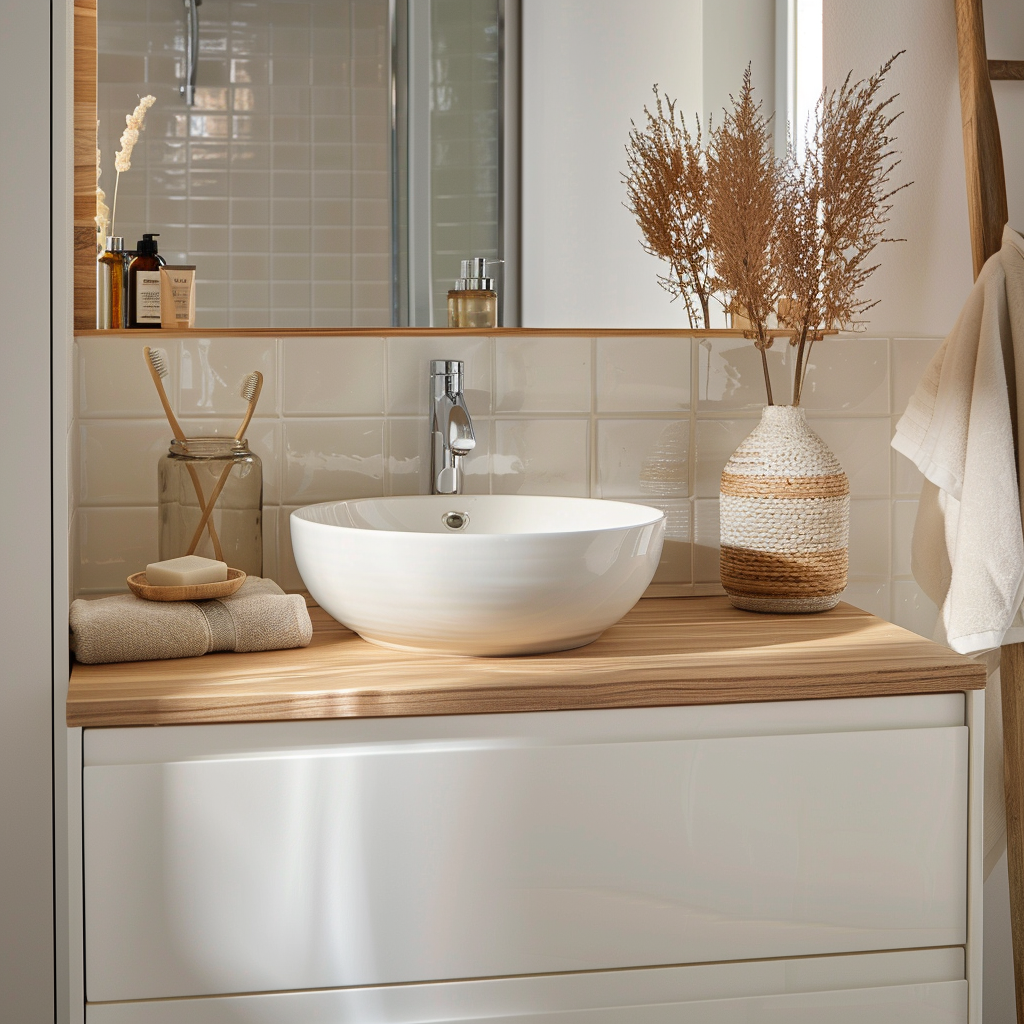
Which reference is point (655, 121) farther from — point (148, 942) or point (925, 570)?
point (148, 942)

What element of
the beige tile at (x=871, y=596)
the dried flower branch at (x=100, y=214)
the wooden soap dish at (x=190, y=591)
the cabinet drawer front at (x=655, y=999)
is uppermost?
the dried flower branch at (x=100, y=214)

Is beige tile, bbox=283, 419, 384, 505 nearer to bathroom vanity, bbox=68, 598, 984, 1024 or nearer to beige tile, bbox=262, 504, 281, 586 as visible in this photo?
beige tile, bbox=262, 504, 281, 586

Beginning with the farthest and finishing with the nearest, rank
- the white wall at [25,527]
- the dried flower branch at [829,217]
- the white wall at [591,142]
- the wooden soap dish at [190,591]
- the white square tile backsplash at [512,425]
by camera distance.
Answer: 1. the white wall at [591,142]
2. the white square tile backsplash at [512,425]
3. the dried flower branch at [829,217]
4. the wooden soap dish at [190,591]
5. the white wall at [25,527]

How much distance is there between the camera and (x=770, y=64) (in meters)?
1.41

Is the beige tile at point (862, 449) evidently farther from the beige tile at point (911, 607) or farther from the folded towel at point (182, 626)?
the folded towel at point (182, 626)

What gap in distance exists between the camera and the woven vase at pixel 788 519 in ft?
3.97

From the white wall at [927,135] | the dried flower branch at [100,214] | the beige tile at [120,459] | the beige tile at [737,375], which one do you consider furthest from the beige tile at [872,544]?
the dried flower branch at [100,214]

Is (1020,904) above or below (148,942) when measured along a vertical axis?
below

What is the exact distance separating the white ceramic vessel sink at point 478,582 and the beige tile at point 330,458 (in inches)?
11.0

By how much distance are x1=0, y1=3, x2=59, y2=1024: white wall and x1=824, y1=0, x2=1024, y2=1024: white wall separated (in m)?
1.01

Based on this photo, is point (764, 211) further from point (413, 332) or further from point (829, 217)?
point (413, 332)

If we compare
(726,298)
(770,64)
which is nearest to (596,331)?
(726,298)

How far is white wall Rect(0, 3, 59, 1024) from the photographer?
2.95 feet

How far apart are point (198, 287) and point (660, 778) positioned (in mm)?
826
